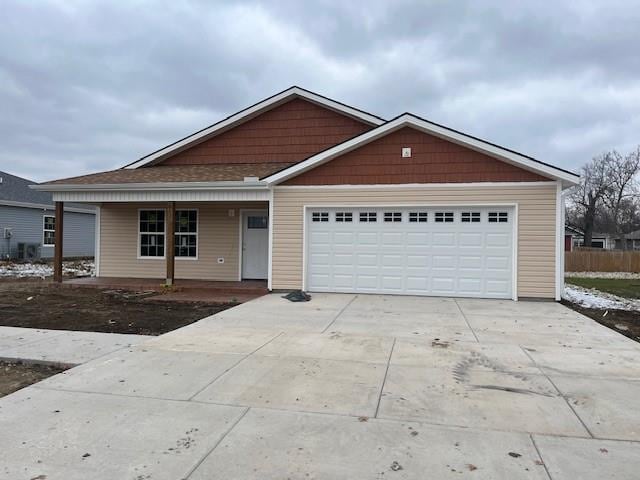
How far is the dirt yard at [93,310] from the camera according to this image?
309 inches

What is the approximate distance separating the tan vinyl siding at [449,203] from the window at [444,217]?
0.34 metres

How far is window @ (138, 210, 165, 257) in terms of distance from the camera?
14.6 meters

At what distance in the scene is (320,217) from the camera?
479 inches

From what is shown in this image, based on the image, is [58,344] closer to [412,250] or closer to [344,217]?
[344,217]

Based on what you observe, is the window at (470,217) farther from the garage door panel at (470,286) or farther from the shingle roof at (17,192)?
the shingle roof at (17,192)

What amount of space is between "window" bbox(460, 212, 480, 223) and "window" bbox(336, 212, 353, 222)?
271 cm

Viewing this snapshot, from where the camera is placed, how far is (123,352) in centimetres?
602

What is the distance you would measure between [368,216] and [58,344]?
7566 mm

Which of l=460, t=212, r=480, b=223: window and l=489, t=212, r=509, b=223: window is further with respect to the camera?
l=460, t=212, r=480, b=223: window

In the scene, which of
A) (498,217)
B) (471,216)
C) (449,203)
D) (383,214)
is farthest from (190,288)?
(498,217)

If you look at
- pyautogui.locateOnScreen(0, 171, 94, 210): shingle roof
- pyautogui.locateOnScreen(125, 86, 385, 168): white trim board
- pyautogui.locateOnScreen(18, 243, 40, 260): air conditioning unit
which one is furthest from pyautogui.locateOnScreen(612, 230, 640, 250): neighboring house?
pyautogui.locateOnScreen(18, 243, 40, 260): air conditioning unit

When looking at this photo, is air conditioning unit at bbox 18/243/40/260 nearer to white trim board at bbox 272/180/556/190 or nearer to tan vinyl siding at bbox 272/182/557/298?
tan vinyl siding at bbox 272/182/557/298

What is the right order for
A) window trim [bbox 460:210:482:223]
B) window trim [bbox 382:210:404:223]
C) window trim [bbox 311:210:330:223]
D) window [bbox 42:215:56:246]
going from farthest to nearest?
window [bbox 42:215:56:246], window trim [bbox 311:210:330:223], window trim [bbox 382:210:404:223], window trim [bbox 460:210:482:223]

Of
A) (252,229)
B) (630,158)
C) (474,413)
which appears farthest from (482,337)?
(630,158)
